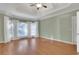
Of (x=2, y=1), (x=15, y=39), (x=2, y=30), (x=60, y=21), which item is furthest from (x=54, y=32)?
(x=2, y=1)

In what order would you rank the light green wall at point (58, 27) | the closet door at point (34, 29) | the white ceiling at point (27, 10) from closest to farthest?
the white ceiling at point (27, 10), the light green wall at point (58, 27), the closet door at point (34, 29)

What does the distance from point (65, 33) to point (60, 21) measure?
30 centimetres

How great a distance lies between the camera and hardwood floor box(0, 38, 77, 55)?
213 cm

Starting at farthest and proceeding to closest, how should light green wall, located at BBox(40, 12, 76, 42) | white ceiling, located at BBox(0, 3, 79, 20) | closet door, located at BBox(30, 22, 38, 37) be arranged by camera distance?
closet door, located at BBox(30, 22, 38, 37)
light green wall, located at BBox(40, 12, 76, 42)
white ceiling, located at BBox(0, 3, 79, 20)

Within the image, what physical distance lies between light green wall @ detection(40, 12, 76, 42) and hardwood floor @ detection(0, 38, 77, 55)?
0.16m

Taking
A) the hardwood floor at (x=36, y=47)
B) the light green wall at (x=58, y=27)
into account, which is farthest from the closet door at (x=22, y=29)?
the light green wall at (x=58, y=27)

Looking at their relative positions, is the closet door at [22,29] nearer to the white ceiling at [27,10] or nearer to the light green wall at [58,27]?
the white ceiling at [27,10]

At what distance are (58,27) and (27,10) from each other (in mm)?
781

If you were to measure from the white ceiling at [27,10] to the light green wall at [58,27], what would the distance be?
0.66 feet

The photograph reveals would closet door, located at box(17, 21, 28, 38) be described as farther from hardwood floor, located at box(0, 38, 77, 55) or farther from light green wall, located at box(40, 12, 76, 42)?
light green wall, located at box(40, 12, 76, 42)

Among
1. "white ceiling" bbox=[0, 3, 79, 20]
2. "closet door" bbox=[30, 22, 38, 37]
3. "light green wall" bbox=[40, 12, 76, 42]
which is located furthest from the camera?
"closet door" bbox=[30, 22, 38, 37]

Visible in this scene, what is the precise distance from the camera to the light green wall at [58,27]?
7.68 ft

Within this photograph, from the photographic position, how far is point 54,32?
98.5 inches

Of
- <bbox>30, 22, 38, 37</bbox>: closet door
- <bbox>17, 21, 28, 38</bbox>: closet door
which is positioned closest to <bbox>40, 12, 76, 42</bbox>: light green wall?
<bbox>30, 22, 38, 37</bbox>: closet door
